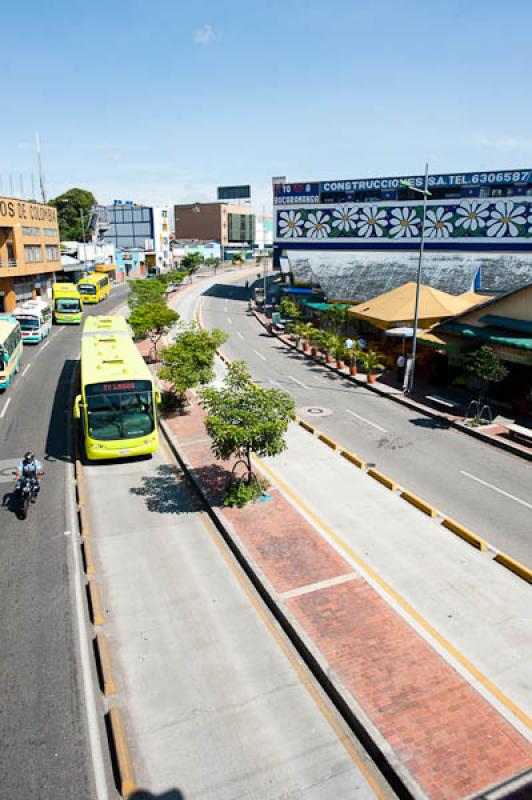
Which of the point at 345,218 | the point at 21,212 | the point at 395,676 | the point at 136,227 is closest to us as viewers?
the point at 395,676

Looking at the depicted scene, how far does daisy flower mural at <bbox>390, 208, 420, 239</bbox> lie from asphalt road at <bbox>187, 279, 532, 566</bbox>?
2383 cm

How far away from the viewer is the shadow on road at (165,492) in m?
16.9

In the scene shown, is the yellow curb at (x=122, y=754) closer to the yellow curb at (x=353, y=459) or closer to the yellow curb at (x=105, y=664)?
the yellow curb at (x=105, y=664)

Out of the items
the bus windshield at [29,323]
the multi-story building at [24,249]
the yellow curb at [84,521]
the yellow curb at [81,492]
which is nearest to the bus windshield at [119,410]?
the yellow curb at [81,492]

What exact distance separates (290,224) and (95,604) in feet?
176

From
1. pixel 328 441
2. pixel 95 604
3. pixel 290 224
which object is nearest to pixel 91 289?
pixel 290 224

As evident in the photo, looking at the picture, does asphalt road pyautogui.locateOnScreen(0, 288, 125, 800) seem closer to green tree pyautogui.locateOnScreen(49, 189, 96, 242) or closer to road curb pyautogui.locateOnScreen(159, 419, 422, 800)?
road curb pyautogui.locateOnScreen(159, 419, 422, 800)

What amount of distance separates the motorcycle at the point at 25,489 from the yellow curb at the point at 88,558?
Answer: 275 cm

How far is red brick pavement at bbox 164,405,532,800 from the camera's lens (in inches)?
328

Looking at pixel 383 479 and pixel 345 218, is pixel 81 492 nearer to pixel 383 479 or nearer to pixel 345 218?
pixel 383 479

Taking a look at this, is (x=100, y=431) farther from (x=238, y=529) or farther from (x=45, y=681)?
(x=45, y=681)

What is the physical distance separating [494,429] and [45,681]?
65.8 ft

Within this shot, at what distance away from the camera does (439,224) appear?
5184 cm

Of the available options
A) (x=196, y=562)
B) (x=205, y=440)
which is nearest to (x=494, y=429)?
(x=205, y=440)
